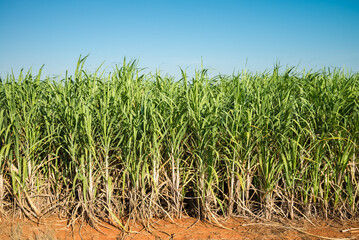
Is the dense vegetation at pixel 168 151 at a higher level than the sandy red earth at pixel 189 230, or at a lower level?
higher

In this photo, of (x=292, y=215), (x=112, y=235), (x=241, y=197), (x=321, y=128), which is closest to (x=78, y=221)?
(x=112, y=235)

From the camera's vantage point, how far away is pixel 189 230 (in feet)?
10.9

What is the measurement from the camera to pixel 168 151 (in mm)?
3387

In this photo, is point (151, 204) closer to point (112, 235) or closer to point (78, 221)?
point (112, 235)

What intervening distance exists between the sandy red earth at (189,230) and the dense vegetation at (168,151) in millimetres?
124

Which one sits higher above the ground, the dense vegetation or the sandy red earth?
the dense vegetation

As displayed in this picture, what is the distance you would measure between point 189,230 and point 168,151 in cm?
89

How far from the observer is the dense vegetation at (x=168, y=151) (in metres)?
3.29

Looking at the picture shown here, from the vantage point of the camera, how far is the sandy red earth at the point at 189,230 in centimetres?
323

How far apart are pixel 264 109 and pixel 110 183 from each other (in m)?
1.89

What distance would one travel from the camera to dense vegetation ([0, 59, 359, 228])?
3.29 meters

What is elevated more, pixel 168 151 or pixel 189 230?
pixel 168 151

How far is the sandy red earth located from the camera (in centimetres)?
323

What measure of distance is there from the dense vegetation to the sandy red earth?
0.12 meters
